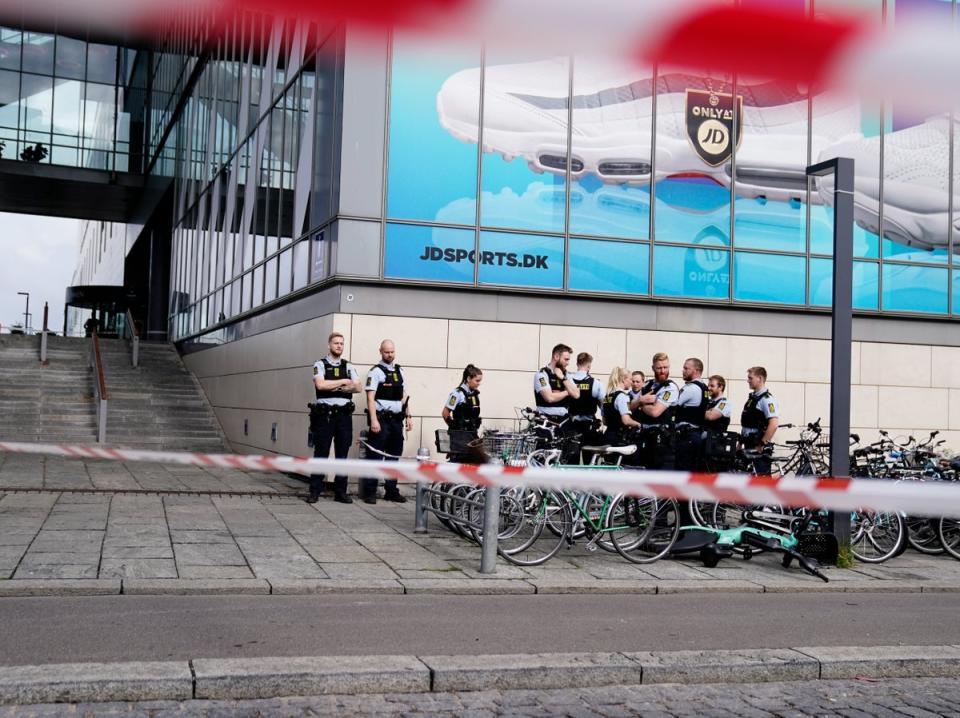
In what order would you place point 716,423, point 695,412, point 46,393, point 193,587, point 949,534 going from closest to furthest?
point 193,587 < point 949,534 < point 695,412 < point 716,423 < point 46,393

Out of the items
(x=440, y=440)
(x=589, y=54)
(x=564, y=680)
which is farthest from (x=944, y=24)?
(x=440, y=440)

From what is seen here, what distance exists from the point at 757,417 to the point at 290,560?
550 cm

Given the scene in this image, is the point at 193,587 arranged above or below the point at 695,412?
below

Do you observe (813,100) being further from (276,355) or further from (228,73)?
(228,73)

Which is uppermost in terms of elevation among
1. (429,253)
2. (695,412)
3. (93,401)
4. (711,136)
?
(711,136)

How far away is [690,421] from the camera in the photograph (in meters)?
10.5

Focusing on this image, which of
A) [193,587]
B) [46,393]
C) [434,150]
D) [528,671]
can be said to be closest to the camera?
[528,671]

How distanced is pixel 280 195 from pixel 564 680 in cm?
1279

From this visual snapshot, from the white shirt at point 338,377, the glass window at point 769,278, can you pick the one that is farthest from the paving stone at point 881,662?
the glass window at point 769,278

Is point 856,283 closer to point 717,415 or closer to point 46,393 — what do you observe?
point 717,415

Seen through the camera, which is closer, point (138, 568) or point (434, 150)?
point (138, 568)

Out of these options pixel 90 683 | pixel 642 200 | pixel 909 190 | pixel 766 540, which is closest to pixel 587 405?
pixel 766 540

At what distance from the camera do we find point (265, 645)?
5.57 metres

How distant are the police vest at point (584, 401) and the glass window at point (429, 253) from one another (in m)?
3.11
